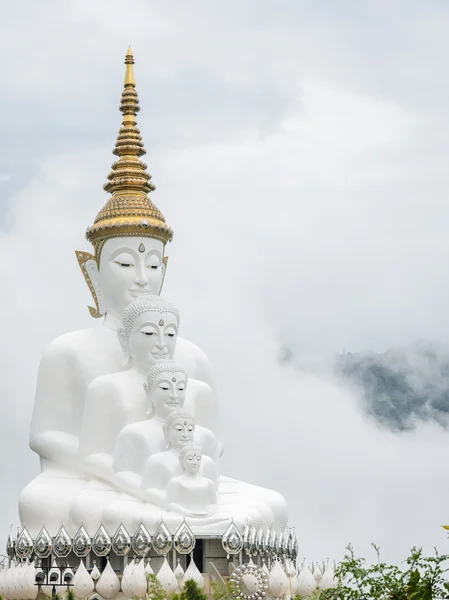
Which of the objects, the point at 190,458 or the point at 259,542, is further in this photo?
the point at 259,542

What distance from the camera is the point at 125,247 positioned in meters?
24.8

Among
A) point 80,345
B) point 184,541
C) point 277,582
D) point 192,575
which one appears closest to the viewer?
point 192,575

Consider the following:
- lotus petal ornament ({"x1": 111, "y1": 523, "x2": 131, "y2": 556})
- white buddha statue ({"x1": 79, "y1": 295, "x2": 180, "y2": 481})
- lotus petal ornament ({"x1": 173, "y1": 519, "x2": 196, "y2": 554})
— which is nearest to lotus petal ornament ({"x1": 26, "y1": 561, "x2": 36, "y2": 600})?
lotus petal ornament ({"x1": 111, "y1": 523, "x2": 131, "y2": 556})

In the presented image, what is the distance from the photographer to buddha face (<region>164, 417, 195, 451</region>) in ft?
72.6

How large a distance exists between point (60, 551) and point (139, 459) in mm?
1872

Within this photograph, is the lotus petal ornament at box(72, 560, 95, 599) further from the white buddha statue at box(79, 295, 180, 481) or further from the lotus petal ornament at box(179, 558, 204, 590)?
the white buddha statue at box(79, 295, 180, 481)

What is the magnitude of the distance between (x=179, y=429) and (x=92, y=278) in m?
4.70

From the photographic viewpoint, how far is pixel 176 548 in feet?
69.6

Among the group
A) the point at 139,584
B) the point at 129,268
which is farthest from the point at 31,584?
the point at 129,268

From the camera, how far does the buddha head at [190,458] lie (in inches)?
857

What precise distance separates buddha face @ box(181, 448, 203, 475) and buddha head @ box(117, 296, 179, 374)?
2.34m

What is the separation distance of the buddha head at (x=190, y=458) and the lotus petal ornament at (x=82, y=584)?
226 centimetres

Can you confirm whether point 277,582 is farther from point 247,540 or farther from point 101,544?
point 101,544

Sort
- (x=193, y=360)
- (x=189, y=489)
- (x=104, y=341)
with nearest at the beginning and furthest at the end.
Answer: (x=189, y=489) < (x=104, y=341) < (x=193, y=360)
